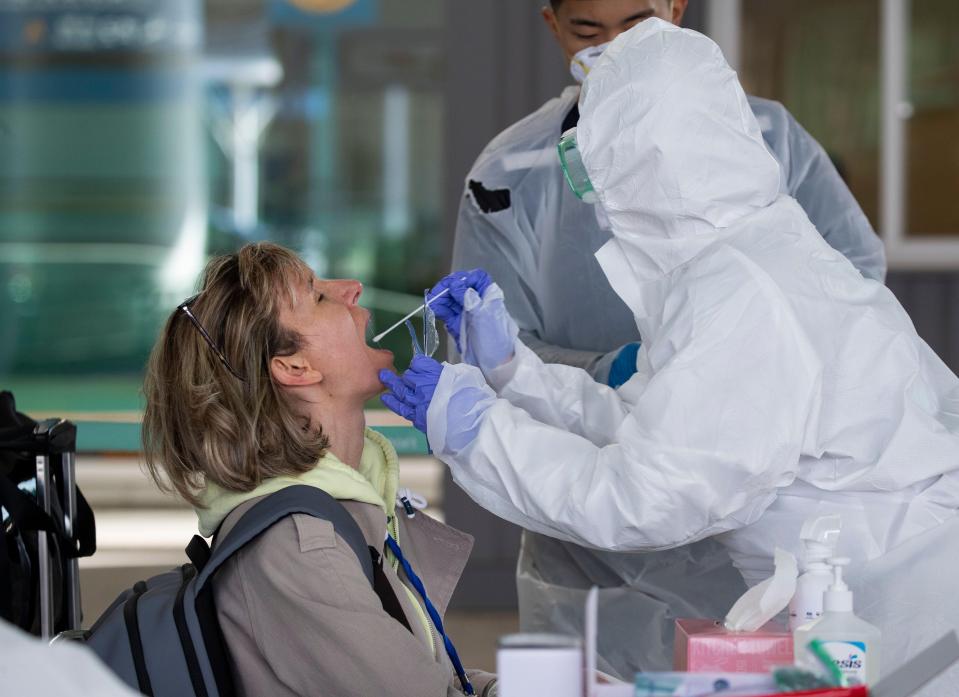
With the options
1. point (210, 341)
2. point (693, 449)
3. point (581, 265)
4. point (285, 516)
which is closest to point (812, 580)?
point (693, 449)

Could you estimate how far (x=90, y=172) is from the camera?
521 cm

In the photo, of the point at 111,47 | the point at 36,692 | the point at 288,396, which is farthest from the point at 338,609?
the point at 111,47

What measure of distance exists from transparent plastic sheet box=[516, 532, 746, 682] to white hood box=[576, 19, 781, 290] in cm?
72

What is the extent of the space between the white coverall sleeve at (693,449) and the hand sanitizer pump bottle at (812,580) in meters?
0.12

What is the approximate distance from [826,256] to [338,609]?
29.0 inches

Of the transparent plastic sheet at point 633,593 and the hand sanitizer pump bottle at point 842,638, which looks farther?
the transparent plastic sheet at point 633,593

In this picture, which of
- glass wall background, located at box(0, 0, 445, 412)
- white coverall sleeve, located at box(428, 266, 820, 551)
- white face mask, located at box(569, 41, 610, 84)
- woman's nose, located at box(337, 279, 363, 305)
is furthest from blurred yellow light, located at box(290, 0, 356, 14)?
white coverall sleeve, located at box(428, 266, 820, 551)

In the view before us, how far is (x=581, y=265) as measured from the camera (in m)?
2.30

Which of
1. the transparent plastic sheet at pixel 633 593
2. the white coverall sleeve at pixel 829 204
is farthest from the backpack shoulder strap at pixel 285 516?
the white coverall sleeve at pixel 829 204

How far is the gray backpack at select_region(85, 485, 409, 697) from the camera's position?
4.68 feet

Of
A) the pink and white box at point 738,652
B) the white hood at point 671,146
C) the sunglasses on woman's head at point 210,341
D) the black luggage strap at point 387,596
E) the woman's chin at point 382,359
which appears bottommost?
the black luggage strap at point 387,596

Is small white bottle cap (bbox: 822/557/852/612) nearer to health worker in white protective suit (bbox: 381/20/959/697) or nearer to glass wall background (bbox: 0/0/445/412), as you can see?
health worker in white protective suit (bbox: 381/20/959/697)

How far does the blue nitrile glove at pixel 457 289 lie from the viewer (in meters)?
1.81

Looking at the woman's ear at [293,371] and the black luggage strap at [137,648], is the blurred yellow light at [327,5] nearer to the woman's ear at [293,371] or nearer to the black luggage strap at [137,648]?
the woman's ear at [293,371]
